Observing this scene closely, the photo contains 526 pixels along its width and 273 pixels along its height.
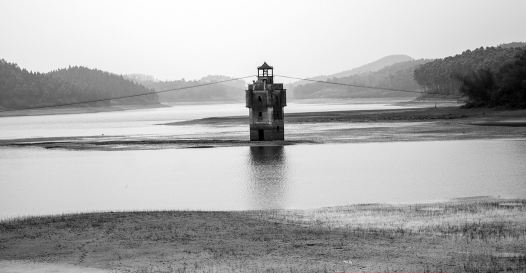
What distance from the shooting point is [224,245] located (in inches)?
839

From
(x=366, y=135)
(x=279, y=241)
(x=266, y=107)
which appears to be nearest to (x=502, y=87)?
(x=366, y=135)

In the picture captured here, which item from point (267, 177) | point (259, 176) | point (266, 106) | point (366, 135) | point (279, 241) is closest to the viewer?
point (279, 241)

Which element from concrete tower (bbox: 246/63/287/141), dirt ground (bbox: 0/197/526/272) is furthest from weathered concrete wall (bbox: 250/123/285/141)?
dirt ground (bbox: 0/197/526/272)

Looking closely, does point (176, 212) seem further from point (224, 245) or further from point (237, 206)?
point (224, 245)

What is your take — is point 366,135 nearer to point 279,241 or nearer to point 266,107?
point 266,107

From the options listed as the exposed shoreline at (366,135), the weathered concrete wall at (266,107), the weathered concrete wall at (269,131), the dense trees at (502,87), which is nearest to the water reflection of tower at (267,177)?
the weathered concrete wall at (269,131)

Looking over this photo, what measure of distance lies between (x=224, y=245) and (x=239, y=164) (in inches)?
1359

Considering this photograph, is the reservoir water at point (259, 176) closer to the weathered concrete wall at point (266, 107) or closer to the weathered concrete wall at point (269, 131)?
the weathered concrete wall at point (269, 131)

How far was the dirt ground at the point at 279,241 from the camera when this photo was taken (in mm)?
18438

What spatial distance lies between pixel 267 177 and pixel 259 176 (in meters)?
0.84

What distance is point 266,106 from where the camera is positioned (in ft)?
247

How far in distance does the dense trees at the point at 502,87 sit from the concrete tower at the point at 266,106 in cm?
4961

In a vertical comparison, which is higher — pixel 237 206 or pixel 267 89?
pixel 267 89

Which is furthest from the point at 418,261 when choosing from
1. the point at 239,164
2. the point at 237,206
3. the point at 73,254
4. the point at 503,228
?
the point at 239,164
